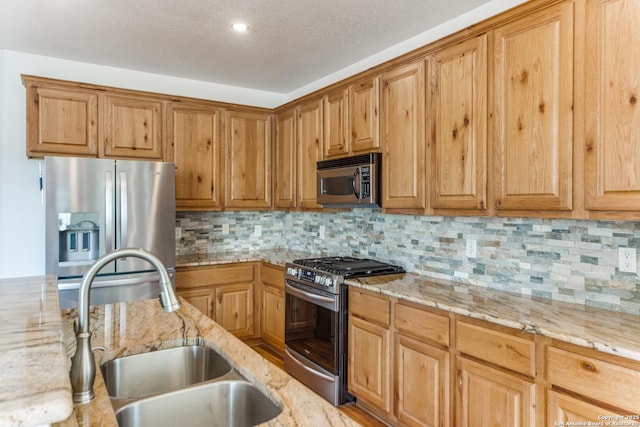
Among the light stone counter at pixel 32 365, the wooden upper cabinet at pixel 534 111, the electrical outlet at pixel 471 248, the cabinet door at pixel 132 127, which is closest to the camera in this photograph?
the light stone counter at pixel 32 365

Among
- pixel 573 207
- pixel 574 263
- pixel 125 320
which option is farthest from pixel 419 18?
pixel 125 320

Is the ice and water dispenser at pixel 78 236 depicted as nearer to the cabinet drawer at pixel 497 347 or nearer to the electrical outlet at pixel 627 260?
the cabinet drawer at pixel 497 347

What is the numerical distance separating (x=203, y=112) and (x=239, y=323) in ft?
A: 6.79

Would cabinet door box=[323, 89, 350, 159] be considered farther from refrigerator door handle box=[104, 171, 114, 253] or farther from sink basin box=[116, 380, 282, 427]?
sink basin box=[116, 380, 282, 427]

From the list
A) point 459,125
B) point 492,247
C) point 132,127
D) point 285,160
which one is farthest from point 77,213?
point 492,247

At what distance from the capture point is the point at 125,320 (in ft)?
5.90

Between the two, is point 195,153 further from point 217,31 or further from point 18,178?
point 18,178

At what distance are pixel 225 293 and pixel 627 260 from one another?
3.10m

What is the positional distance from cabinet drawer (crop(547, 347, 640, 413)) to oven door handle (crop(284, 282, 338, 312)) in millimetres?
1430

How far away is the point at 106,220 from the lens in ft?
10.3

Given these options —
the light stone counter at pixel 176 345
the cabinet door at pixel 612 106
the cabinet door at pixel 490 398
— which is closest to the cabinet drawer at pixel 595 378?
the cabinet door at pixel 490 398

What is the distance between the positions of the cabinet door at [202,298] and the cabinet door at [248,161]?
2.87ft

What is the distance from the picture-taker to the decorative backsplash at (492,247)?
200 centimetres

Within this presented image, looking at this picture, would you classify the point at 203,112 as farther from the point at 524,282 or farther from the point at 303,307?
the point at 524,282
